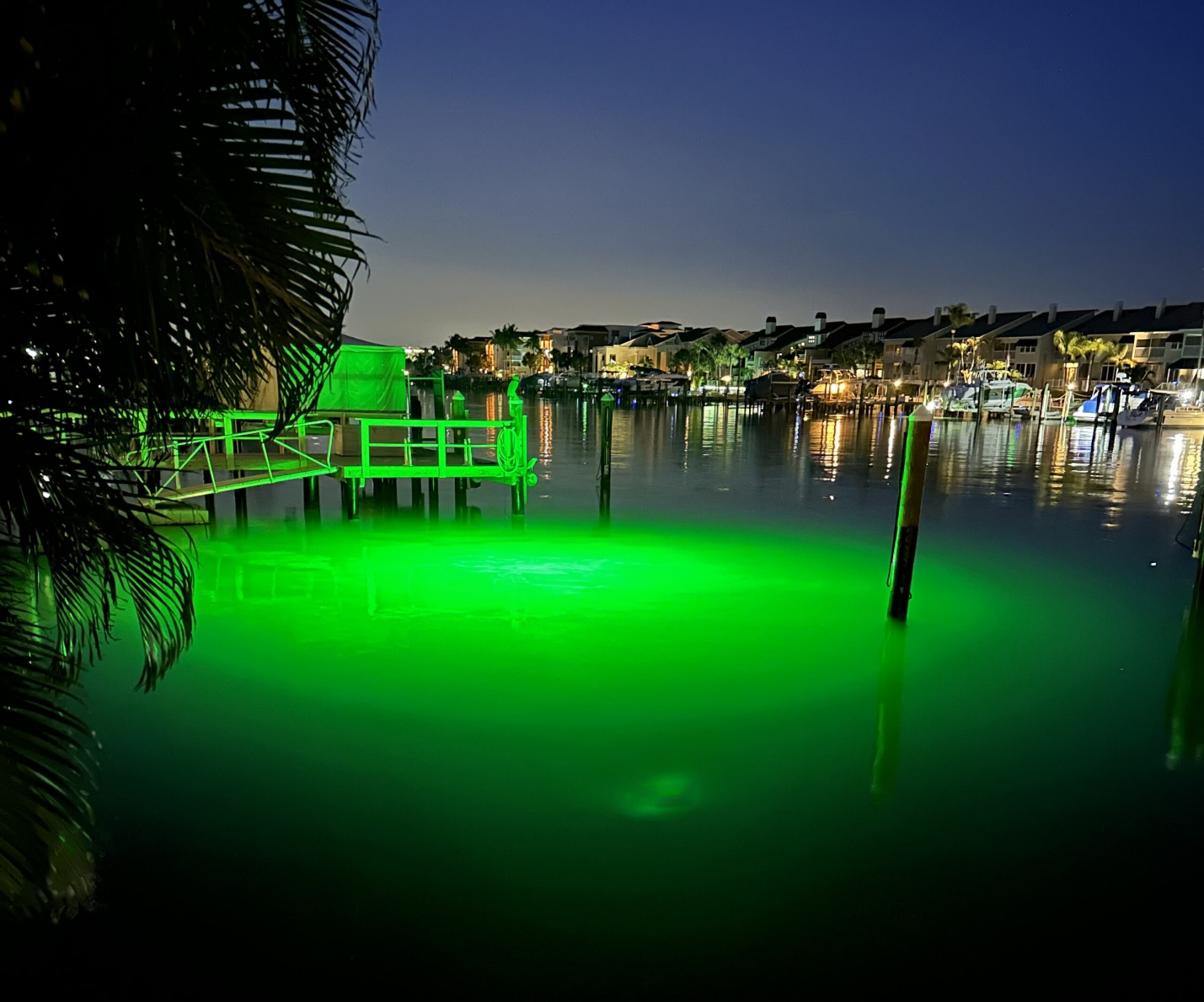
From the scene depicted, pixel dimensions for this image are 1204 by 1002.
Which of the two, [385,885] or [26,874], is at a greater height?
[26,874]

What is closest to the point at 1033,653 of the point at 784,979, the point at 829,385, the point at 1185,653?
the point at 1185,653

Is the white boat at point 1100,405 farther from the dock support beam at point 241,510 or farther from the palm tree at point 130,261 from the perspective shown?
the palm tree at point 130,261

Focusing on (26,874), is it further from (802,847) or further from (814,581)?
(814,581)

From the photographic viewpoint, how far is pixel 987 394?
6794 cm

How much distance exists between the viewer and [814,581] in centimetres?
1517

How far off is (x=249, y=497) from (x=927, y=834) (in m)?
21.0

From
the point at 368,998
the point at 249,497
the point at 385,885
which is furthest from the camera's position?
the point at 249,497

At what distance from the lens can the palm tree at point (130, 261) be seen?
2.07 metres

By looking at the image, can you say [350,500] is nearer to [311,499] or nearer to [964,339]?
[311,499]

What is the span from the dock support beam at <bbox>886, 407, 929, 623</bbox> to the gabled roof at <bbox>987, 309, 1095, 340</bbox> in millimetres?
86469

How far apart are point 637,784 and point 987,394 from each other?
68927 mm

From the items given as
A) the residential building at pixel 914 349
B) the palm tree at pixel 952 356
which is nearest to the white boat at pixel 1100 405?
the palm tree at pixel 952 356

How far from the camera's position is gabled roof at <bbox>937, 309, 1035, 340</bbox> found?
91.5 metres

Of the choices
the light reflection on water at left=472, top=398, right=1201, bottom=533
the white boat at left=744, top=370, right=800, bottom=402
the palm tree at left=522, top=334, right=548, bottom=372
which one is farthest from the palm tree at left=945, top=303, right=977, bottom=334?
the palm tree at left=522, top=334, right=548, bottom=372
